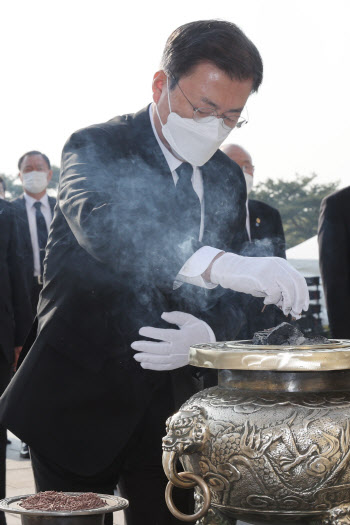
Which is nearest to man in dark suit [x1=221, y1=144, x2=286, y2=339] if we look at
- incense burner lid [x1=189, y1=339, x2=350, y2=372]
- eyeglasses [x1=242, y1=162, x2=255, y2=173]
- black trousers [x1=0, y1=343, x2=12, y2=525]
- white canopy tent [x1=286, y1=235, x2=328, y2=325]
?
eyeglasses [x1=242, y1=162, x2=255, y2=173]

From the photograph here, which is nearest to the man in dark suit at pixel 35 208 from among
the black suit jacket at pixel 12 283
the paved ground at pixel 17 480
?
the paved ground at pixel 17 480

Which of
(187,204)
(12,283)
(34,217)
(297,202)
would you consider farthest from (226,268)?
(297,202)

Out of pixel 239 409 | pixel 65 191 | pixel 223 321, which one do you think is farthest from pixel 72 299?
pixel 239 409

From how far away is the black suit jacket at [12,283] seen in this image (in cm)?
513

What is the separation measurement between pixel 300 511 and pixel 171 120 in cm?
133

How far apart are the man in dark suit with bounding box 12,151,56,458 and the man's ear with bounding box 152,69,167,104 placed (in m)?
3.94

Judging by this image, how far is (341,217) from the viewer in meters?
4.18

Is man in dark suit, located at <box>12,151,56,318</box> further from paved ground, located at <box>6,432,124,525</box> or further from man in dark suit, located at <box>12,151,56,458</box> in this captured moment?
paved ground, located at <box>6,432,124,525</box>

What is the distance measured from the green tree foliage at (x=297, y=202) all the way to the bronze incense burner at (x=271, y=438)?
103 ft

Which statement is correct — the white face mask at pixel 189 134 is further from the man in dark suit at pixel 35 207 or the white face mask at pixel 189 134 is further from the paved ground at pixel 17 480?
the man in dark suit at pixel 35 207

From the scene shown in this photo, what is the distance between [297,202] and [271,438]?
109 feet

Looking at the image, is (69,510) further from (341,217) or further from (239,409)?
(341,217)

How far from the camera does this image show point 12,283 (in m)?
5.28

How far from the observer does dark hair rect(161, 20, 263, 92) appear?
2473 millimetres
